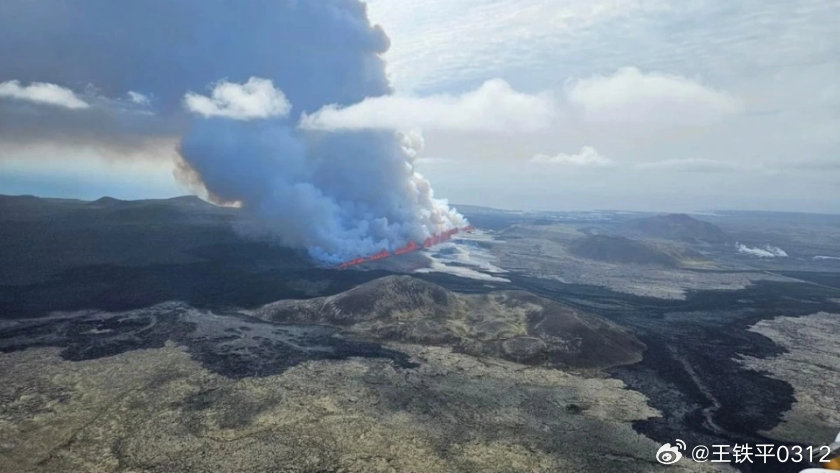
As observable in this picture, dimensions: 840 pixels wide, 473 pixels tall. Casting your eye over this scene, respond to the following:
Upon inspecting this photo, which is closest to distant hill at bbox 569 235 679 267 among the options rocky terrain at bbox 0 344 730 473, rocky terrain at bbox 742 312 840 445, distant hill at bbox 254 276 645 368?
rocky terrain at bbox 742 312 840 445

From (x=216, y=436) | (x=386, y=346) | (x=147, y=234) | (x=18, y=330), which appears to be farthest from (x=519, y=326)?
(x=147, y=234)

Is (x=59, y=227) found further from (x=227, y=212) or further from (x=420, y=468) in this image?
(x=420, y=468)

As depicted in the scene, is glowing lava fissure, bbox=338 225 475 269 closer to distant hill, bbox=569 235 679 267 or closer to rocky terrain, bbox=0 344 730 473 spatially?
distant hill, bbox=569 235 679 267

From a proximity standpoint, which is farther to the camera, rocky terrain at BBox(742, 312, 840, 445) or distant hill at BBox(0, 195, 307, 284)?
distant hill at BBox(0, 195, 307, 284)

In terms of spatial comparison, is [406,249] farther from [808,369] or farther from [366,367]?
[808,369]

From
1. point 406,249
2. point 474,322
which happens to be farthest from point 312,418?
point 406,249

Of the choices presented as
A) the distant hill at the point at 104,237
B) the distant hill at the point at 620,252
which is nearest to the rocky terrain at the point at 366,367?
the distant hill at the point at 104,237

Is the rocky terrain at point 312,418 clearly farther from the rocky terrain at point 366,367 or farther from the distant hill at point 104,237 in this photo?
the distant hill at point 104,237
